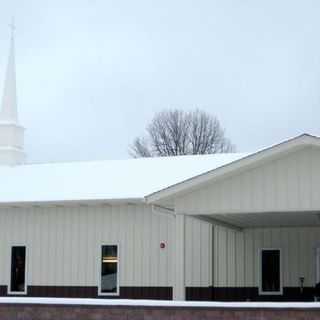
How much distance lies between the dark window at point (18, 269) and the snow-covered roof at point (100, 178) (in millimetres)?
1783

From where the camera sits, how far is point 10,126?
33.3 meters

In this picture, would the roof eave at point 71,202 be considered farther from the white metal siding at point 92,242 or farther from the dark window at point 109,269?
the dark window at point 109,269

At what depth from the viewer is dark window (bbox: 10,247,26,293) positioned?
25.5 metres

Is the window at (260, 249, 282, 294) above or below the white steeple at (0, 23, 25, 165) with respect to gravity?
below

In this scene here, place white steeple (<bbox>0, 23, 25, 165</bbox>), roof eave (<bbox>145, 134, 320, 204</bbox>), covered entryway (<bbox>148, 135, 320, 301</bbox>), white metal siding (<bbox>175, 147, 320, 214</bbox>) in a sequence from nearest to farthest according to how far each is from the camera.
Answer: roof eave (<bbox>145, 134, 320, 204</bbox>) → white metal siding (<bbox>175, 147, 320, 214</bbox>) → covered entryway (<bbox>148, 135, 320, 301</bbox>) → white steeple (<bbox>0, 23, 25, 165</bbox>)

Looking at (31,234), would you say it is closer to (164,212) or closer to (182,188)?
(164,212)

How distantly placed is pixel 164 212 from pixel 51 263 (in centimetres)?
660

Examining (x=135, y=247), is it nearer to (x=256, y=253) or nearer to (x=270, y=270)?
(x=256, y=253)

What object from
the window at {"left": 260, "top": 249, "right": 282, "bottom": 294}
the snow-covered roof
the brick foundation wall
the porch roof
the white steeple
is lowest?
the brick foundation wall

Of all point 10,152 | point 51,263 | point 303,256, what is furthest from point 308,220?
point 10,152

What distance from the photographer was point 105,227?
24562mm

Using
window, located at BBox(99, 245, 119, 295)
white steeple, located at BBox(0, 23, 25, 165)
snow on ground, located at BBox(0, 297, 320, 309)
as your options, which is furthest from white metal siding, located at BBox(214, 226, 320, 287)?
white steeple, located at BBox(0, 23, 25, 165)

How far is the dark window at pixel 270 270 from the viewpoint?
24.0 meters

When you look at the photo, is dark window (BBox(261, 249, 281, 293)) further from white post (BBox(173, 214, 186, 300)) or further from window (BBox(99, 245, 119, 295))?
white post (BBox(173, 214, 186, 300))
